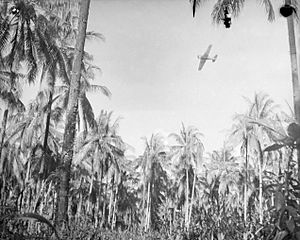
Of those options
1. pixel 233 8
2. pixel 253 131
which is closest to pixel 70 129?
pixel 233 8

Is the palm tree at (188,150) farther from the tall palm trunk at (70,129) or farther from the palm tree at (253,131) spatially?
the tall palm trunk at (70,129)

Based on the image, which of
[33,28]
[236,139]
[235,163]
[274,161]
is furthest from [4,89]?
[235,163]

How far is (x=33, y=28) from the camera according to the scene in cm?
1426

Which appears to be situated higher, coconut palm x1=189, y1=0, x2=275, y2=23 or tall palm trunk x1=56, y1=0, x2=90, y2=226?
coconut palm x1=189, y1=0, x2=275, y2=23

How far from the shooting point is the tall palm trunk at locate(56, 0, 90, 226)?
274 inches

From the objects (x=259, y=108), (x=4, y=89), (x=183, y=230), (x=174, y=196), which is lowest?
(x=183, y=230)

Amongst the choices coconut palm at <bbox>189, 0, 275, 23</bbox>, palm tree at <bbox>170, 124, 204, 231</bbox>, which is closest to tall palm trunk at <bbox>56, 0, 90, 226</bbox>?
coconut palm at <bbox>189, 0, 275, 23</bbox>

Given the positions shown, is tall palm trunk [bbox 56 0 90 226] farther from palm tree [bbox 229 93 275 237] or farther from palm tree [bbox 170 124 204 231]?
palm tree [bbox 170 124 204 231]

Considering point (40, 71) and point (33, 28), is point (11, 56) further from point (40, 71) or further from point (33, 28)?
point (40, 71)

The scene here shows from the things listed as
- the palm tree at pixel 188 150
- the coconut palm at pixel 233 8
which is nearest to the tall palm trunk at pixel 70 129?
the coconut palm at pixel 233 8

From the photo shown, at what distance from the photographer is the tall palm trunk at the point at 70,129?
22.8 ft

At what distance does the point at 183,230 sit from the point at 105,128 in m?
15.8

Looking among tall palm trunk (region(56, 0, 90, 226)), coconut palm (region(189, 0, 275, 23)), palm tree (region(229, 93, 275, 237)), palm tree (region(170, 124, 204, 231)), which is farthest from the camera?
palm tree (region(170, 124, 204, 231))

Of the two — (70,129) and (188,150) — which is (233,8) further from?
(188,150)
